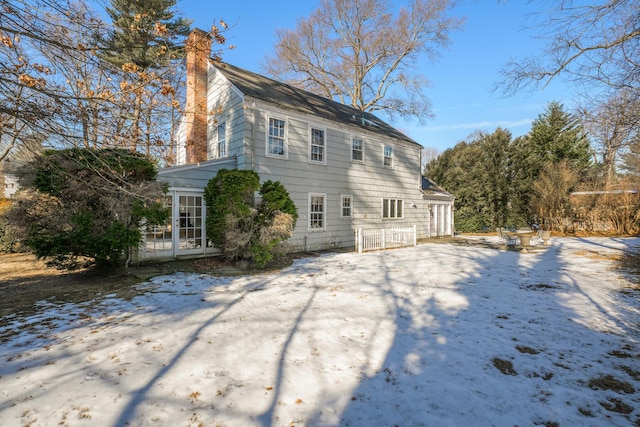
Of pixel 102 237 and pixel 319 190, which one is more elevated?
pixel 319 190

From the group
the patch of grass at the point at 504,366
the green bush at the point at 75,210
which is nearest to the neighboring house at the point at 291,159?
the green bush at the point at 75,210

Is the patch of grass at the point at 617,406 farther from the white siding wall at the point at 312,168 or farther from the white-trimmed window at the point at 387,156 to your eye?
the white-trimmed window at the point at 387,156

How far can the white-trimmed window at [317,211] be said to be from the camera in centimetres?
1230

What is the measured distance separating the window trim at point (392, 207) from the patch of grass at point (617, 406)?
12.5m

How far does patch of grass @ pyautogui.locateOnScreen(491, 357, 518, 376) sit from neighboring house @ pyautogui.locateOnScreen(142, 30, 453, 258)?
305 inches

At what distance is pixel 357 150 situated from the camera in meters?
14.2

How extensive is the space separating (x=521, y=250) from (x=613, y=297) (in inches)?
274

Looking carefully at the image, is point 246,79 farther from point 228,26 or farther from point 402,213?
point 402,213

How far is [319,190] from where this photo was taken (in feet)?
40.9

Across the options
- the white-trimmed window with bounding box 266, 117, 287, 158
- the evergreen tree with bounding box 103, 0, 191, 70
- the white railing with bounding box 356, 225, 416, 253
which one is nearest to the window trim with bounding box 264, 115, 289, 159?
the white-trimmed window with bounding box 266, 117, 287, 158

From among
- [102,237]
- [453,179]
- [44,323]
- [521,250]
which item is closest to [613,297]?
[521,250]

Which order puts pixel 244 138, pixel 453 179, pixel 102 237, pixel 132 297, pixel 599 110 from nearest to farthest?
pixel 132 297, pixel 102 237, pixel 599 110, pixel 244 138, pixel 453 179

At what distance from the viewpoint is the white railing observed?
1206 centimetres

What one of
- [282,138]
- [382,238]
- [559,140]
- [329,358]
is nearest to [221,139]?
[282,138]
